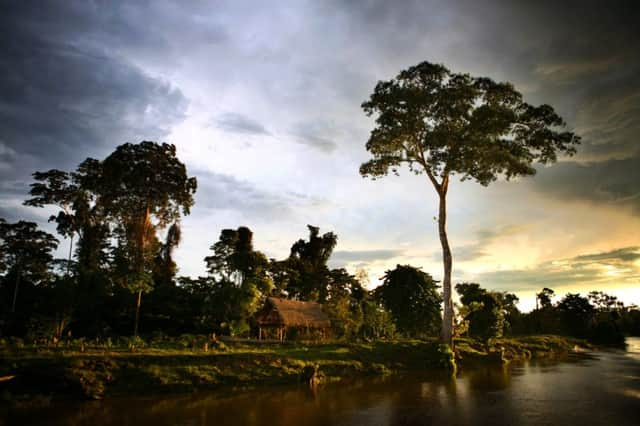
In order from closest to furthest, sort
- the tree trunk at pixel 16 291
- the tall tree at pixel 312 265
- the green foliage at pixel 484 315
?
the tree trunk at pixel 16 291 → the green foliage at pixel 484 315 → the tall tree at pixel 312 265

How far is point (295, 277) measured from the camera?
49531mm

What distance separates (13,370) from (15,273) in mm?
27594

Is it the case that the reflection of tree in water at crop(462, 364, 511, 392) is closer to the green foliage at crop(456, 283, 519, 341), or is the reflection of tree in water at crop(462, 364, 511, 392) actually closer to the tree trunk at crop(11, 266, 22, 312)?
the green foliage at crop(456, 283, 519, 341)

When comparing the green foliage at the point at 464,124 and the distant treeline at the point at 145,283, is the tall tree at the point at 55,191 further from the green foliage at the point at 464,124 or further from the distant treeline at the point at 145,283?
the green foliage at the point at 464,124

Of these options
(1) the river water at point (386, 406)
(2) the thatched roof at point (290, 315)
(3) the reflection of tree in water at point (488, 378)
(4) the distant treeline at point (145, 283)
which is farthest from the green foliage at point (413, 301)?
(1) the river water at point (386, 406)

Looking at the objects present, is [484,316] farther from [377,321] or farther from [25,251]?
[25,251]

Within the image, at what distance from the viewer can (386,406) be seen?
16016mm

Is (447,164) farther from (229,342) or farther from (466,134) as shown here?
(229,342)

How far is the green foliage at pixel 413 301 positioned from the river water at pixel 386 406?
18.7 m

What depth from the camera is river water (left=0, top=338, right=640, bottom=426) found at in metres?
13.5

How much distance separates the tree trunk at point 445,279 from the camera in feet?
95.3

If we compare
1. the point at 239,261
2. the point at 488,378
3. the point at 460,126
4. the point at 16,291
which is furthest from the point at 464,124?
the point at 16,291

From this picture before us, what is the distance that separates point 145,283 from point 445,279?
888 inches

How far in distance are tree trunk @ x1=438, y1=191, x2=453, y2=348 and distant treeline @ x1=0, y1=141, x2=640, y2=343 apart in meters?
8.12
